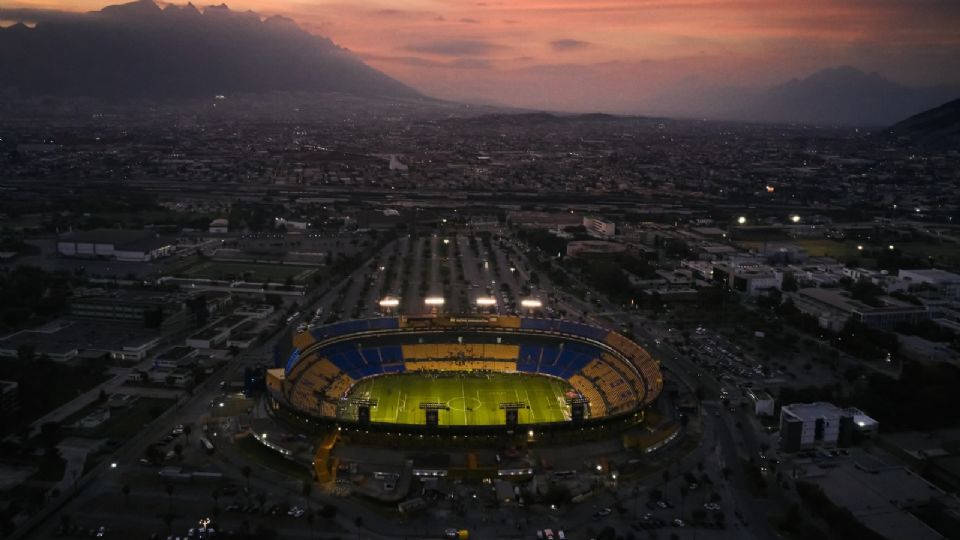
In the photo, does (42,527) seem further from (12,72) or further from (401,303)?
(12,72)

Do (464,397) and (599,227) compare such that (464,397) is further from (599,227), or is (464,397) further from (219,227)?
(219,227)

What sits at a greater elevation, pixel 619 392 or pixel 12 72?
pixel 12 72

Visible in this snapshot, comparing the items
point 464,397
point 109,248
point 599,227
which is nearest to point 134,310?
point 109,248

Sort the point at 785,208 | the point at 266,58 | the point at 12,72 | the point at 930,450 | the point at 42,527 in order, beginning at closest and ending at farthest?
the point at 42,527 < the point at 930,450 < the point at 785,208 < the point at 12,72 < the point at 266,58

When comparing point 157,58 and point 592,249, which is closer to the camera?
point 592,249

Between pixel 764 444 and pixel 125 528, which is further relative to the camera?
pixel 764 444

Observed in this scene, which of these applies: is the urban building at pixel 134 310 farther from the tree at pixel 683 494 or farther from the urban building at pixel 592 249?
the urban building at pixel 592 249

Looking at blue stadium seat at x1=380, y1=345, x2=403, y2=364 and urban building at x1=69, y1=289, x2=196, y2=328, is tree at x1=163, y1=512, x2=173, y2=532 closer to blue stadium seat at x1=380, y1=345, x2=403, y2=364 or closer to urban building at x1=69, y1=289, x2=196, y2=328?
blue stadium seat at x1=380, y1=345, x2=403, y2=364

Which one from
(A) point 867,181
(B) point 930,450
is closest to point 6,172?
(B) point 930,450
